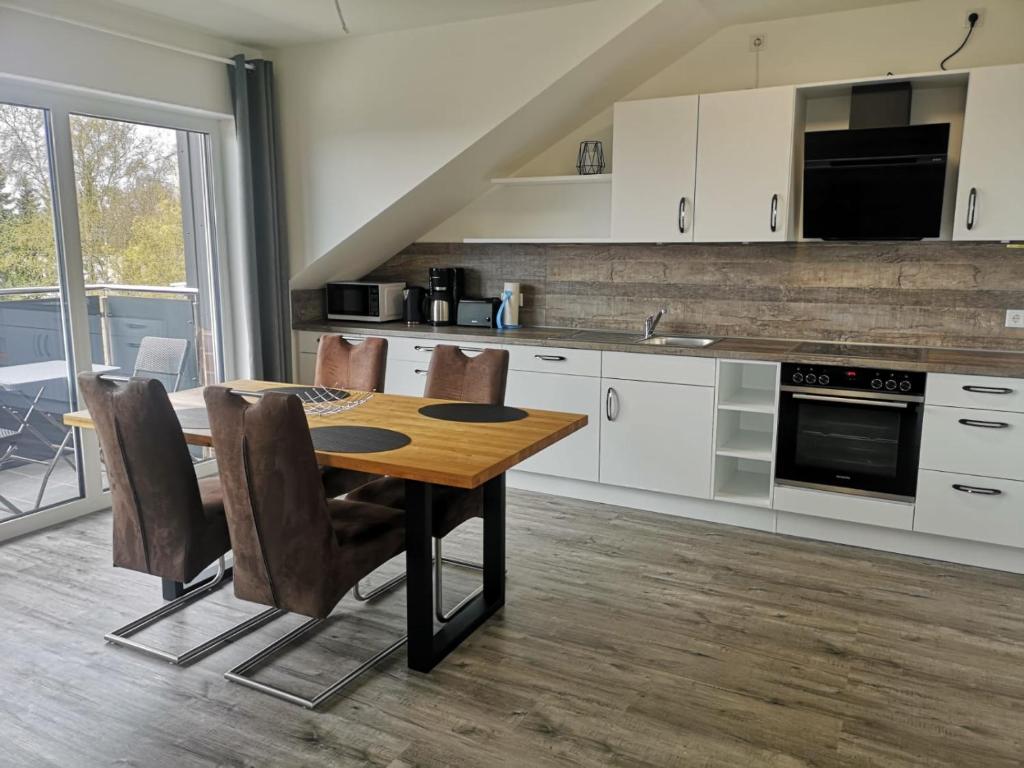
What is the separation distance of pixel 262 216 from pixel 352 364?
1489 millimetres

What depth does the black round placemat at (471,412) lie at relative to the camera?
9.53 feet

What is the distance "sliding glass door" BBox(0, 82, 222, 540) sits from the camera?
365cm

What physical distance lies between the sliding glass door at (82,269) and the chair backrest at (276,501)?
79.9 inches

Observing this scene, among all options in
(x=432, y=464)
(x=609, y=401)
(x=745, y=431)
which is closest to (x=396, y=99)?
(x=609, y=401)

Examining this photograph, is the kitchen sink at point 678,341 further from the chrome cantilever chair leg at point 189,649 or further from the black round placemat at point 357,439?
the chrome cantilever chair leg at point 189,649

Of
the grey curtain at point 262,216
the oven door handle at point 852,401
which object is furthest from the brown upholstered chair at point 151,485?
the oven door handle at point 852,401

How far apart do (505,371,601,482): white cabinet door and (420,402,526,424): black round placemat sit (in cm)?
110

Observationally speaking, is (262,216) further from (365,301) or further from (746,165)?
(746,165)

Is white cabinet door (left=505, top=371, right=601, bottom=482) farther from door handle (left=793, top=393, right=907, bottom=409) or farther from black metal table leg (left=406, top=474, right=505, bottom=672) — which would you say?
black metal table leg (left=406, top=474, right=505, bottom=672)

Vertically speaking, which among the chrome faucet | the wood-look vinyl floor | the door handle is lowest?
the wood-look vinyl floor

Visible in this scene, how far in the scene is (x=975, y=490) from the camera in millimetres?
3369

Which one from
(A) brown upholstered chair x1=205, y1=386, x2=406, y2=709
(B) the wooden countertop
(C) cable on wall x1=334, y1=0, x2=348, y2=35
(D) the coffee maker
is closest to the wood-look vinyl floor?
(A) brown upholstered chair x1=205, y1=386, x2=406, y2=709

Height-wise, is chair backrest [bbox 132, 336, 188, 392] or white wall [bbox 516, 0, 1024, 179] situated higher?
white wall [bbox 516, 0, 1024, 179]

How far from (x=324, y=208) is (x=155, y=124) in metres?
0.98
